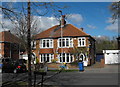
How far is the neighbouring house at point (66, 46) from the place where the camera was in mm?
34500

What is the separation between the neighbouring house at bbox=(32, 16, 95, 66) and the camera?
3450cm

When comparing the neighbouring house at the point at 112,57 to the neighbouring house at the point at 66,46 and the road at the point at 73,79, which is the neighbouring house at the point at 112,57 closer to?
the neighbouring house at the point at 66,46

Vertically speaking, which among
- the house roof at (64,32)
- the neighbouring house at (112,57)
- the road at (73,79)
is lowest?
the road at (73,79)

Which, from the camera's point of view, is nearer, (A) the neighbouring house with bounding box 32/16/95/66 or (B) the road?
(B) the road

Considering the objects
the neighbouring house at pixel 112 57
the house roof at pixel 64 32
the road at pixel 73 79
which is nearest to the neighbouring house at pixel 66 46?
the house roof at pixel 64 32

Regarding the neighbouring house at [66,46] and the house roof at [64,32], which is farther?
the house roof at [64,32]

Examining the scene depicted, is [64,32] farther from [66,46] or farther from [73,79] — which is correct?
[73,79]

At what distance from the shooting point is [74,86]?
11500 mm

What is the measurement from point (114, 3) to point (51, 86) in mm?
6147

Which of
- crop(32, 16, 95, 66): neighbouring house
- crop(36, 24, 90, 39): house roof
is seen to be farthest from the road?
crop(36, 24, 90, 39): house roof

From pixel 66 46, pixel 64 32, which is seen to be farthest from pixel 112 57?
pixel 64 32

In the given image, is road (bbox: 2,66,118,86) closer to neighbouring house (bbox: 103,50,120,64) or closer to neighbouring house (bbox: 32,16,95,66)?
neighbouring house (bbox: 32,16,95,66)

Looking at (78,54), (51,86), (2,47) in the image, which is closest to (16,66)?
(51,86)

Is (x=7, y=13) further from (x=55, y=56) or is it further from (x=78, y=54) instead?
(x=55, y=56)
